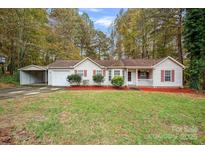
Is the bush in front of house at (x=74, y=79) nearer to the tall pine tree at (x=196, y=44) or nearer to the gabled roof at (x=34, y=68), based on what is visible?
the gabled roof at (x=34, y=68)

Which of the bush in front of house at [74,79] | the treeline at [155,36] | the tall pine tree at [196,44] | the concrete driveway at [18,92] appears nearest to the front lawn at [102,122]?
the concrete driveway at [18,92]

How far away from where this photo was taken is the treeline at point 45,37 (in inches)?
314

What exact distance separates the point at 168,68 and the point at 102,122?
30.4 ft

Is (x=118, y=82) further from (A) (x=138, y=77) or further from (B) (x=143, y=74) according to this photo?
(B) (x=143, y=74)

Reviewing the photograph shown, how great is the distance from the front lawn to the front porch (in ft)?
20.8

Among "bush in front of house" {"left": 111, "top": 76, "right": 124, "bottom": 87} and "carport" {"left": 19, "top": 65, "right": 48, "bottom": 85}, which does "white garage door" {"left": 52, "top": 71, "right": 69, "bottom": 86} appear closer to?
"carport" {"left": 19, "top": 65, "right": 48, "bottom": 85}

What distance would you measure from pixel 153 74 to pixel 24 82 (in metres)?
7.86

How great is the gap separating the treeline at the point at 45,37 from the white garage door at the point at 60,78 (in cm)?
163

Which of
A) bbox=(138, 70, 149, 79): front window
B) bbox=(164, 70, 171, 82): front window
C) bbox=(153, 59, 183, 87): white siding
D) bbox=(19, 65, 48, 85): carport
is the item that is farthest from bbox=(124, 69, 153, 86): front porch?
bbox=(19, 65, 48, 85): carport

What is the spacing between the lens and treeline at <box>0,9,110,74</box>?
26.1ft

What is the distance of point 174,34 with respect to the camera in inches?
516

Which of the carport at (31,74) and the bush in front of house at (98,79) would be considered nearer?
the carport at (31,74)

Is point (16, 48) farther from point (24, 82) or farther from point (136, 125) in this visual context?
point (136, 125)
